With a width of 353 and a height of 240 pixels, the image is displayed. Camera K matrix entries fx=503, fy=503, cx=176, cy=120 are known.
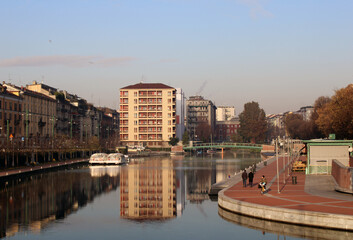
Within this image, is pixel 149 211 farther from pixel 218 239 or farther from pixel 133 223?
pixel 218 239

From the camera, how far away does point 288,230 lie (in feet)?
100

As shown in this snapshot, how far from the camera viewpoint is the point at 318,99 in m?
156

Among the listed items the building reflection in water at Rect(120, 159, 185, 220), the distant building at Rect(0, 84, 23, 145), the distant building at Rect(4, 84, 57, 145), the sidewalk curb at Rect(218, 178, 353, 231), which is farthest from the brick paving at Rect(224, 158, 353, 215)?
the distant building at Rect(4, 84, 57, 145)

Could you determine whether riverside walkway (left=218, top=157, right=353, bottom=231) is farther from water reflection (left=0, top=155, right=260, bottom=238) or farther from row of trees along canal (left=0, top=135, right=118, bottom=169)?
row of trees along canal (left=0, top=135, right=118, bottom=169)

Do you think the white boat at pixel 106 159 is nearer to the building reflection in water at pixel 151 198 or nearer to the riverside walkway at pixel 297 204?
the building reflection in water at pixel 151 198

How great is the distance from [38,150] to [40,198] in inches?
2024

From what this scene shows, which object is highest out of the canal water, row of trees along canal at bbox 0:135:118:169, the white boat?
row of trees along canal at bbox 0:135:118:169

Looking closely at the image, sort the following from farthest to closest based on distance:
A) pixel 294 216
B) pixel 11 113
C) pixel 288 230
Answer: pixel 11 113
pixel 294 216
pixel 288 230

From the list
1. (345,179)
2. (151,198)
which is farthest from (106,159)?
(345,179)

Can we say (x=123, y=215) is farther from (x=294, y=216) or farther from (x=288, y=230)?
(x=294, y=216)

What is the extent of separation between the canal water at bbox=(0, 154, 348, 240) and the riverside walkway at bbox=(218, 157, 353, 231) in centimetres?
54

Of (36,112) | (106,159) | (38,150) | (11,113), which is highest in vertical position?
(36,112)

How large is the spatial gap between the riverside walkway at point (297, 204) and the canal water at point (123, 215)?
54 cm

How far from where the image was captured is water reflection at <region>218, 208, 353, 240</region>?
93.5 feet
